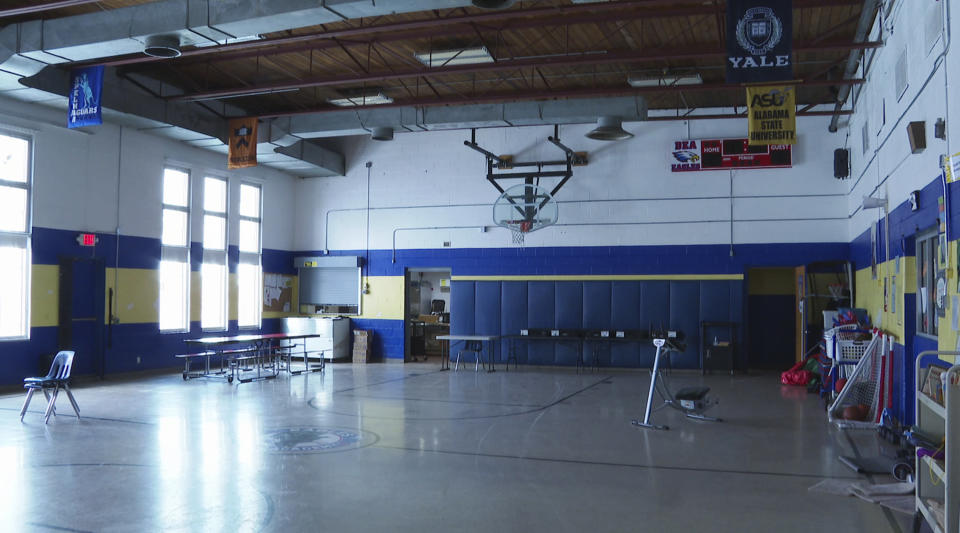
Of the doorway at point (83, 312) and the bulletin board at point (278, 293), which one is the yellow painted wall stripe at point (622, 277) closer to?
the bulletin board at point (278, 293)

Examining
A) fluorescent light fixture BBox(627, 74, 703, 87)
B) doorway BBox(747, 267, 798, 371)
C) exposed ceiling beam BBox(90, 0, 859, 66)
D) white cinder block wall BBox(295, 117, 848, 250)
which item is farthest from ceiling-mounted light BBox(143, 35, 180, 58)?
doorway BBox(747, 267, 798, 371)

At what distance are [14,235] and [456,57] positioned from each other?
282 inches

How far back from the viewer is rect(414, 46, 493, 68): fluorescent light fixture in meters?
9.92

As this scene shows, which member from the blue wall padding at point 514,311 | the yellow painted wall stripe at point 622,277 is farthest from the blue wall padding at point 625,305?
the blue wall padding at point 514,311

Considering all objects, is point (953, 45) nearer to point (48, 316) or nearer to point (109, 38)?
point (109, 38)

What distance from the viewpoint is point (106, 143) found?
1189cm

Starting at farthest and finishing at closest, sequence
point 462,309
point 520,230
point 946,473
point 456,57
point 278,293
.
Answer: point 278,293
point 462,309
point 520,230
point 456,57
point 946,473

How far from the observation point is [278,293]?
1605cm

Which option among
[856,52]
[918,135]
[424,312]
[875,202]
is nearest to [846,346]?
[875,202]

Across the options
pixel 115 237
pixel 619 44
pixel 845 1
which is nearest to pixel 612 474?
pixel 845 1

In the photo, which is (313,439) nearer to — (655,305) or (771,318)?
(655,305)

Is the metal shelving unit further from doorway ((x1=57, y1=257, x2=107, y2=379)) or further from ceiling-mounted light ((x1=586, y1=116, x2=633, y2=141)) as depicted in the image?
doorway ((x1=57, y1=257, x2=107, y2=379))

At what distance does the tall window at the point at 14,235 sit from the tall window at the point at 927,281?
1186 centimetres

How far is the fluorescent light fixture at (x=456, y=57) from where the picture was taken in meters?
9.92
